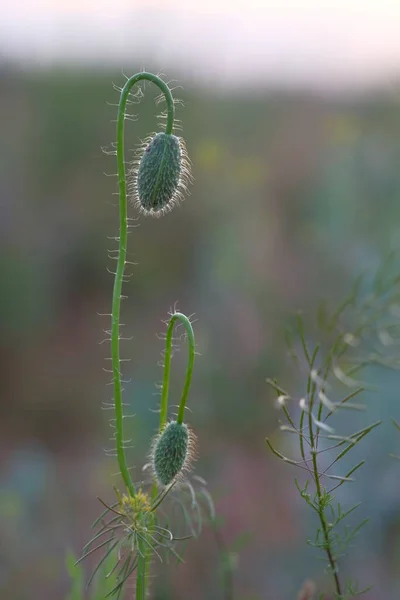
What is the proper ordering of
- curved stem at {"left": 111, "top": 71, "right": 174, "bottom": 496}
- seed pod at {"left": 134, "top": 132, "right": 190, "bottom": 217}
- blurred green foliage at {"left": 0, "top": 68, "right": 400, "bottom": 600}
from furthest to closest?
blurred green foliage at {"left": 0, "top": 68, "right": 400, "bottom": 600} < seed pod at {"left": 134, "top": 132, "right": 190, "bottom": 217} < curved stem at {"left": 111, "top": 71, "right": 174, "bottom": 496}

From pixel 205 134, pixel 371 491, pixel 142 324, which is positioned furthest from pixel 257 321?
pixel 205 134

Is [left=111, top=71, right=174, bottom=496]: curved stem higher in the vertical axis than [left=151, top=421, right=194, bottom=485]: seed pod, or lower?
higher

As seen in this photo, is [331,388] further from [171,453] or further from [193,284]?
[193,284]

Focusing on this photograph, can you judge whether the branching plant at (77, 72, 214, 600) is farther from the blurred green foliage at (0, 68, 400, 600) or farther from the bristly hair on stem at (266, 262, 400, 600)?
the blurred green foliage at (0, 68, 400, 600)

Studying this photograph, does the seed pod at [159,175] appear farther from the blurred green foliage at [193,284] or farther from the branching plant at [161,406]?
the blurred green foliage at [193,284]

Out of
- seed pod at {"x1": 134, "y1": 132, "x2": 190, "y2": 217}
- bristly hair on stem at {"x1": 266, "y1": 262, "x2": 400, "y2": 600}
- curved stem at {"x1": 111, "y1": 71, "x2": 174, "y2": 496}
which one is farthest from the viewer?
seed pod at {"x1": 134, "y1": 132, "x2": 190, "y2": 217}

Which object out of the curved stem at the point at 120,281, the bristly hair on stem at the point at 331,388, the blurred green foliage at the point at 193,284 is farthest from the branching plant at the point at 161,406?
the blurred green foliage at the point at 193,284

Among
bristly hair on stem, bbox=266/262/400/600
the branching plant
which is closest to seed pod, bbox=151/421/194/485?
the branching plant
